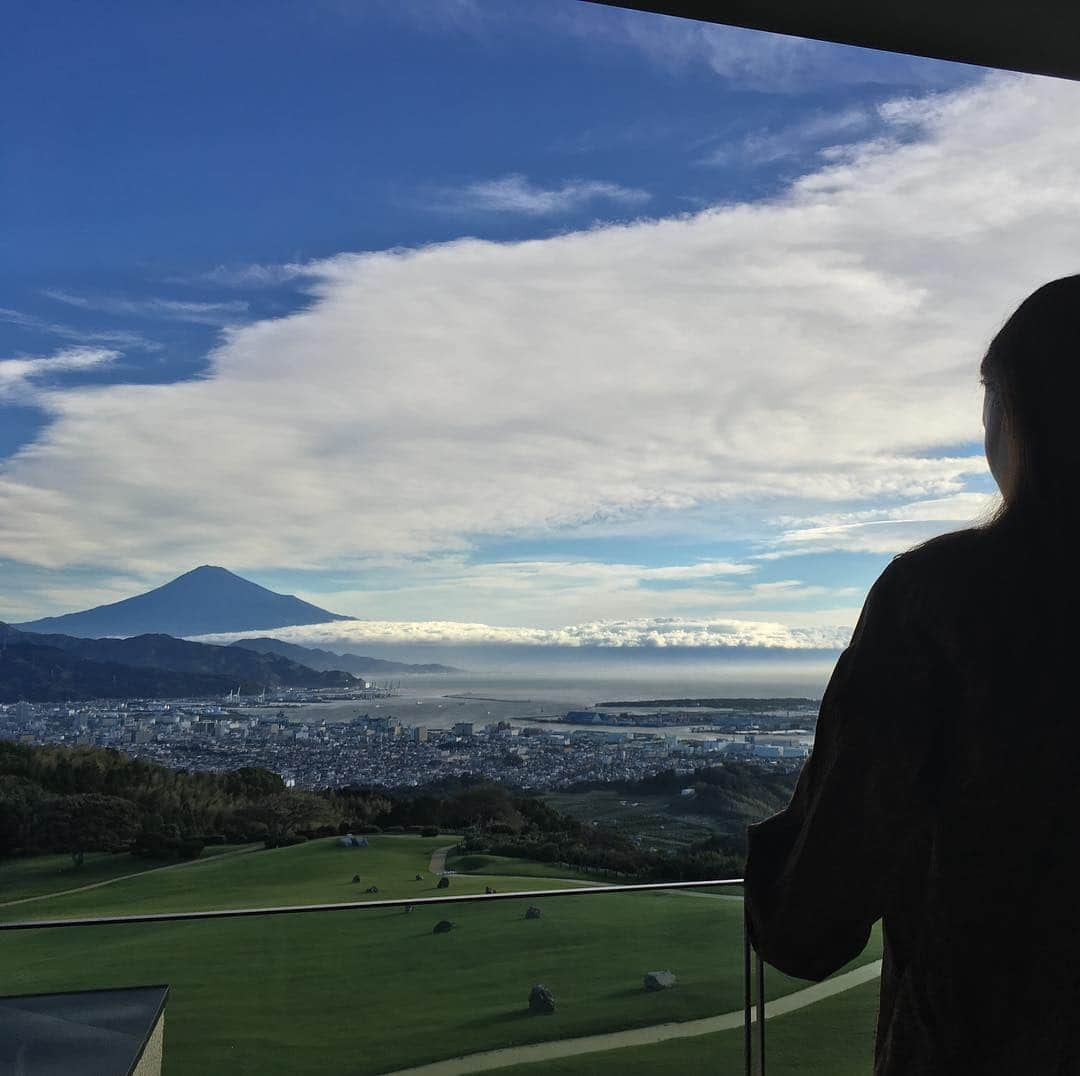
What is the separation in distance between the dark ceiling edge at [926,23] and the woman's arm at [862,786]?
2058 mm

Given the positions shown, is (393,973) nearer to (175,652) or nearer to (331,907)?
(331,907)

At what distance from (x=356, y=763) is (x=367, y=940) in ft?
7.79

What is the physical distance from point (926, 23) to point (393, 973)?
A: 267 centimetres

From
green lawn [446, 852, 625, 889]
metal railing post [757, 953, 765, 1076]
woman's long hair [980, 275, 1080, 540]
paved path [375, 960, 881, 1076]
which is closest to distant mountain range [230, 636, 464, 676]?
green lawn [446, 852, 625, 889]

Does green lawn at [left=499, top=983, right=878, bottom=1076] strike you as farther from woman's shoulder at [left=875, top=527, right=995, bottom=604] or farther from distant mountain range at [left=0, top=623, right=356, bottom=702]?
distant mountain range at [left=0, top=623, right=356, bottom=702]

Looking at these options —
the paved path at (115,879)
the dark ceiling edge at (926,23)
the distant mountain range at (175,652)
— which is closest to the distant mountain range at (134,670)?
the distant mountain range at (175,652)

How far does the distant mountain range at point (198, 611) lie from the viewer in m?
5.29

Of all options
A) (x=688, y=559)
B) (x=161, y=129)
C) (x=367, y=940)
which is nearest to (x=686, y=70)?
(x=161, y=129)

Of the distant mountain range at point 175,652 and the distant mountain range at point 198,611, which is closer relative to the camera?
the distant mountain range at point 175,652

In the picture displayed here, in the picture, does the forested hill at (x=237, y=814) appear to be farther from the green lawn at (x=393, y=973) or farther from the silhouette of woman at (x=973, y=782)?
the silhouette of woman at (x=973, y=782)

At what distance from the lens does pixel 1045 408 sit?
0.73m

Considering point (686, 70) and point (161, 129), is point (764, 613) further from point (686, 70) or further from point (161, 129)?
point (161, 129)

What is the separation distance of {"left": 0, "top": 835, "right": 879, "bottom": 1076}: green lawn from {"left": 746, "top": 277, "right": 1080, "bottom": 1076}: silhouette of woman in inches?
51.9

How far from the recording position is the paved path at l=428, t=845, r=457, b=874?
300 cm
